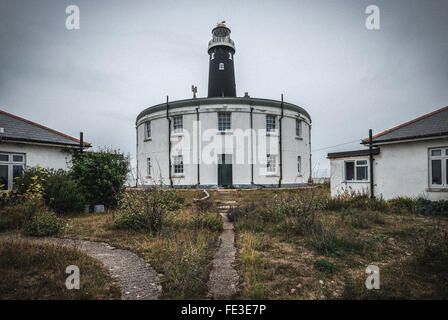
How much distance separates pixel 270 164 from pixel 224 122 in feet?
17.6

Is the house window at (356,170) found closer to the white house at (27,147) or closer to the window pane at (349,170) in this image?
the window pane at (349,170)

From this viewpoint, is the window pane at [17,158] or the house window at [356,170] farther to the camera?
the house window at [356,170]

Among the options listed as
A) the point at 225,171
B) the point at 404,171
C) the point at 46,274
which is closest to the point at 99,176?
the point at 46,274

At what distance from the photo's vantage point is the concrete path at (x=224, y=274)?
10.3 ft

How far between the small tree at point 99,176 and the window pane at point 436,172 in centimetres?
1474

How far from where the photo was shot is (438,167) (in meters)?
10.1

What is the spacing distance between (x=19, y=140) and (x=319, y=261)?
13313 mm

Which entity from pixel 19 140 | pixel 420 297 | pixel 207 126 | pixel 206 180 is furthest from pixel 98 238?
pixel 207 126

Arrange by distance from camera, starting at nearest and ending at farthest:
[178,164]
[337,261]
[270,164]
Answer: [337,261]
[270,164]
[178,164]

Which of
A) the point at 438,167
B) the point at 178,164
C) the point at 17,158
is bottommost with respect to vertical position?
the point at 438,167

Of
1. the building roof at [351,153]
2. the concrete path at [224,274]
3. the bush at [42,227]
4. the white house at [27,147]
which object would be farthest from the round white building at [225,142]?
the concrete path at [224,274]

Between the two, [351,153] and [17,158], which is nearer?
[17,158]

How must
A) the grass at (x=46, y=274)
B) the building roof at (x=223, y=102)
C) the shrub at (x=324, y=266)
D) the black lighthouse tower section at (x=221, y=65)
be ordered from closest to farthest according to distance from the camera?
the grass at (x=46, y=274) → the shrub at (x=324, y=266) → the building roof at (x=223, y=102) → the black lighthouse tower section at (x=221, y=65)

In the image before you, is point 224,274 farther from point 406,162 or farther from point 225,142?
point 225,142
